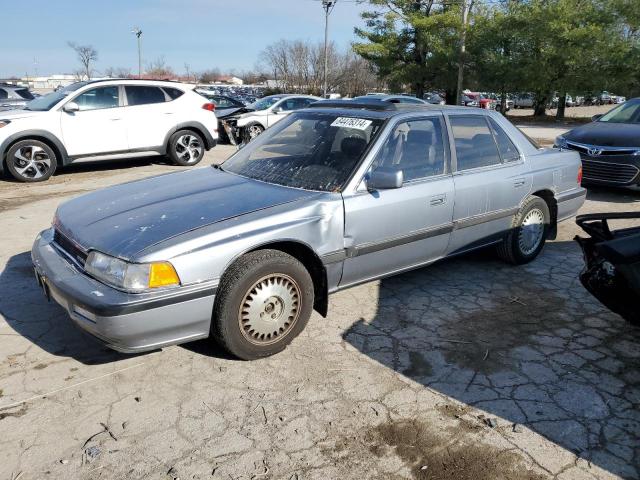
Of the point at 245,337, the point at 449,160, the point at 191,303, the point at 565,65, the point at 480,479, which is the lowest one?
the point at 480,479

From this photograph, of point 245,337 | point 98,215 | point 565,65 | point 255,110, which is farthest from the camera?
point 565,65

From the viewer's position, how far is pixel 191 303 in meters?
2.95

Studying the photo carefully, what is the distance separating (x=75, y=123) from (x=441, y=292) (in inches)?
291

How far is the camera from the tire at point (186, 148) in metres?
10.4

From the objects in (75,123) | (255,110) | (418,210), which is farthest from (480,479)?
(255,110)

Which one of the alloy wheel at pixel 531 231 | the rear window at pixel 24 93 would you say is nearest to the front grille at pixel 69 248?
the alloy wheel at pixel 531 231

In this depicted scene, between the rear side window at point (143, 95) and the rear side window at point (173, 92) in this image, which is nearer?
the rear side window at point (143, 95)

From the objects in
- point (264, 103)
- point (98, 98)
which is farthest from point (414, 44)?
point (98, 98)

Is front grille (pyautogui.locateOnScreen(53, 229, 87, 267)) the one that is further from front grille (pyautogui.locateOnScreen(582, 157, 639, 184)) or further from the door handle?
front grille (pyautogui.locateOnScreen(582, 157, 639, 184))

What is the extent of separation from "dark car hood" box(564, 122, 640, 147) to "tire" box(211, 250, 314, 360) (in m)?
6.67

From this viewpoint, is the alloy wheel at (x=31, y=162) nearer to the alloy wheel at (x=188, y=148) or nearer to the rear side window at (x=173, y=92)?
the alloy wheel at (x=188, y=148)

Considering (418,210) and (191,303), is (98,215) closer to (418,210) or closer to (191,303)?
(191,303)

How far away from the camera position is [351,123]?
4039mm

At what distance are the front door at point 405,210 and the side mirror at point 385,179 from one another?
12 centimetres
